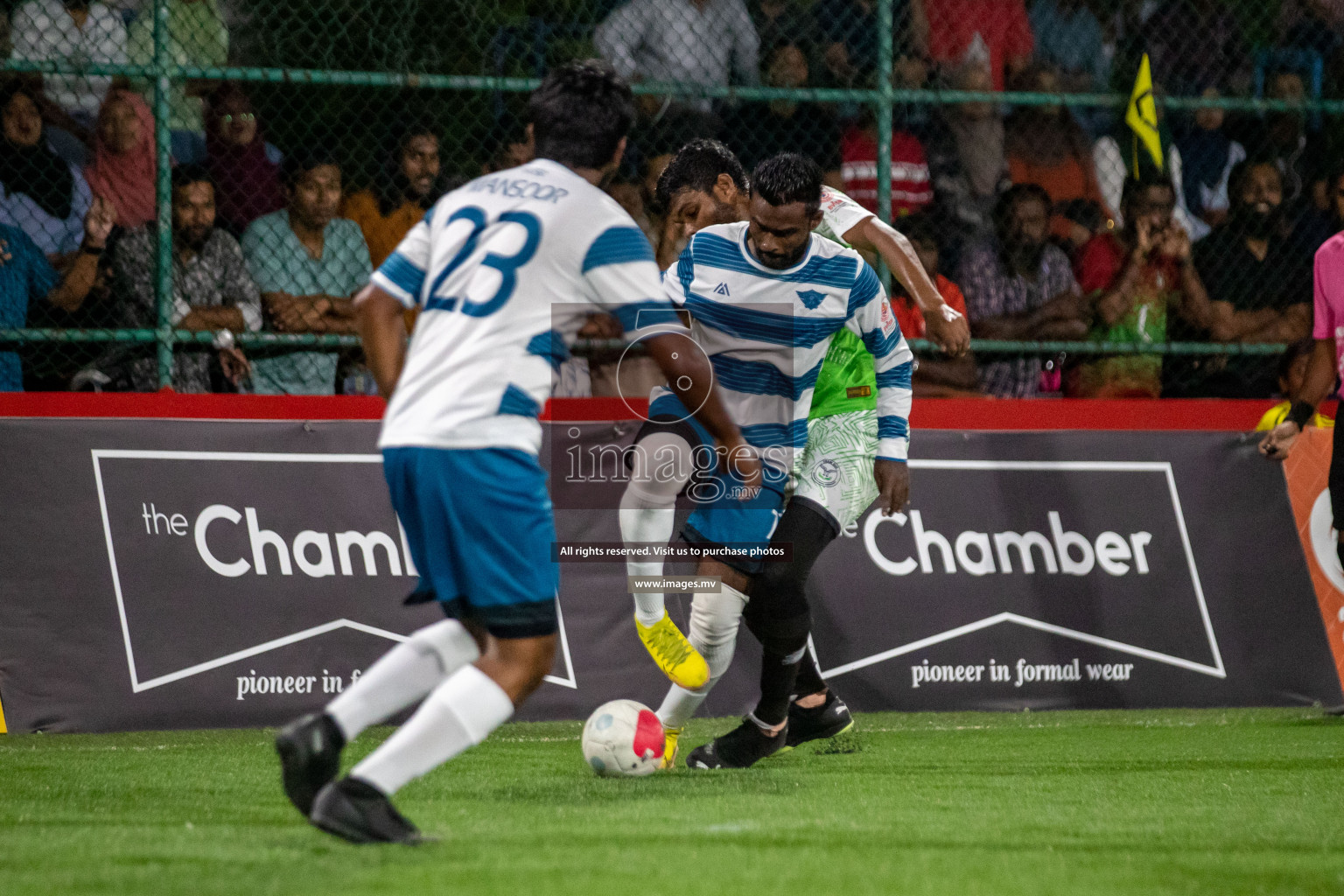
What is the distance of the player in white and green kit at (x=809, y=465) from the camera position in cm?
542

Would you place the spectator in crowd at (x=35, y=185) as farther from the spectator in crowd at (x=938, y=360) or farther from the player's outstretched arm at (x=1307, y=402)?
the player's outstretched arm at (x=1307, y=402)

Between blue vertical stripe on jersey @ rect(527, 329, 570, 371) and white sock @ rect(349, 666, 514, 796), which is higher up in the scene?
blue vertical stripe on jersey @ rect(527, 329, 570, 371)

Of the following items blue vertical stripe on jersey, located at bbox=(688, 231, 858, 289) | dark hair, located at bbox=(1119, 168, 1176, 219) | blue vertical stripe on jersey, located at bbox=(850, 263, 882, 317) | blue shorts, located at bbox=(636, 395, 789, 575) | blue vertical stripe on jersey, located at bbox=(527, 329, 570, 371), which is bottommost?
blue shorts, located at bbox=(636, 395, 789, 575)

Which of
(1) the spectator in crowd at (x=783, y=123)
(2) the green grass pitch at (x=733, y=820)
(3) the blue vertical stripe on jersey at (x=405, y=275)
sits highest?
(1) the spectator in crowd at (x=783, y=123)

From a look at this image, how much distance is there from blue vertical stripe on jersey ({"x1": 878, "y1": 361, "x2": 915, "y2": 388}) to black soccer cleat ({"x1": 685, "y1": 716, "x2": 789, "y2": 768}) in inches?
53.2

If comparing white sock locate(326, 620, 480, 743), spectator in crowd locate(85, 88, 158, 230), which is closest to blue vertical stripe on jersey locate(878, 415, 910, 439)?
white sock locate(326, 620, 480, 743)

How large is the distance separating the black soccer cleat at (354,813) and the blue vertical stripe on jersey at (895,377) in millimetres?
2907

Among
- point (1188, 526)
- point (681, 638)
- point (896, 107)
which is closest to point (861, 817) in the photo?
point (681, 638)

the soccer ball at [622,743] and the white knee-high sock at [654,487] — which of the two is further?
the white knee-high sock at [654,487]

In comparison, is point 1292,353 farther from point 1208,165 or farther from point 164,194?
point 164,194

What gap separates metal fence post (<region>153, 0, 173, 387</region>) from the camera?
278 inches

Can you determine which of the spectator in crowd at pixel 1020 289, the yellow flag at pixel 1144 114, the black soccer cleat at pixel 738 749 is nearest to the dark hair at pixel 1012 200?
the spectator in crowd at pixel 1020 289

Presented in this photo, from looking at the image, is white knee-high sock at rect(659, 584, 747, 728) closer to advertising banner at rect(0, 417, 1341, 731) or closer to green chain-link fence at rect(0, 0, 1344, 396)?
advertising banner at rect(0, 417, 1341, 731)

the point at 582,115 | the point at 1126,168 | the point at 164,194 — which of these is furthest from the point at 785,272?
the point at 1126,168
